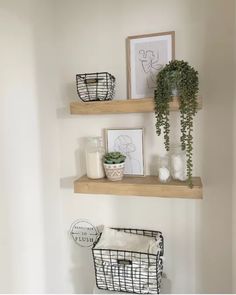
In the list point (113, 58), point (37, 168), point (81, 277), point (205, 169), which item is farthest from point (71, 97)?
point (81, 277)

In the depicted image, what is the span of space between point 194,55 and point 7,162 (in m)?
1.08

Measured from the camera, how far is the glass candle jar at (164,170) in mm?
1341

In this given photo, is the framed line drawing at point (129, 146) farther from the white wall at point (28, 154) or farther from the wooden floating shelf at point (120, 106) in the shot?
the white wall at point (28, 154)

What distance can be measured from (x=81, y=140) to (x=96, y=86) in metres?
0.37

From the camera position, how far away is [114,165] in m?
1.37

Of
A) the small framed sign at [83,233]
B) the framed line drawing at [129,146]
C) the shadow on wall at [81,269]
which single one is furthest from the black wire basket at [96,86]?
the shadow on wall at [81,269]

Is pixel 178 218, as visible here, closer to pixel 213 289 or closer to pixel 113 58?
pixel 213 289

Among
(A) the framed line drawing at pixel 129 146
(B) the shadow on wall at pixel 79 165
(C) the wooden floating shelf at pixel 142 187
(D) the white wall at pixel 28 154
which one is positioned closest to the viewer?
(D) the white wall at pixel 28 154

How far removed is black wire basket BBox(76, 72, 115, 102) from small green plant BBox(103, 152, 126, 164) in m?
0.30

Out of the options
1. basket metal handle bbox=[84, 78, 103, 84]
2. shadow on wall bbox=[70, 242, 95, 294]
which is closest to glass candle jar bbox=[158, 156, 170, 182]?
basket metal handle bbox=[84, 78, 103, 84]

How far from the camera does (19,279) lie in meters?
1.24

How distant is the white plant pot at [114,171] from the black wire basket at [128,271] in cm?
39

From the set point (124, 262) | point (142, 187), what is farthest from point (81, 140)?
point (124, 262)

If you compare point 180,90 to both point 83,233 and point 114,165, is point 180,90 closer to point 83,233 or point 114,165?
point 114,165
